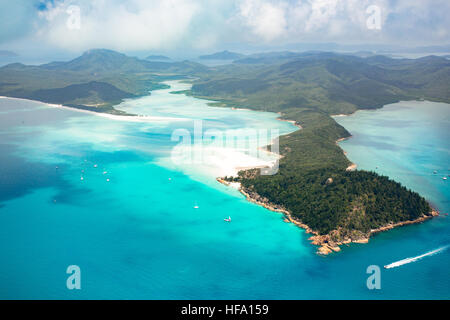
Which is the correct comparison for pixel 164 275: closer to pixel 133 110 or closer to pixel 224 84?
pixel 133 110

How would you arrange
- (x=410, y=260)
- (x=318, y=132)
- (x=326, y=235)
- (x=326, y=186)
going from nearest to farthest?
(x=410, y=260), (x=326, y=235), (x=326, y=186), (x=318, y=132)

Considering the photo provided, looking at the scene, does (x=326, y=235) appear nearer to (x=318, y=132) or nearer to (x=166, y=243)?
(x=166, y=243)

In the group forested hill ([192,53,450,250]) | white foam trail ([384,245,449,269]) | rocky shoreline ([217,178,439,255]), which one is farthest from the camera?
forested hill ([192,53,450,250])

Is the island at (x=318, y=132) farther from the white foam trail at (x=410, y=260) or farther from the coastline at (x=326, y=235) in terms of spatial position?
the white foam trail at (x=410, y=260)

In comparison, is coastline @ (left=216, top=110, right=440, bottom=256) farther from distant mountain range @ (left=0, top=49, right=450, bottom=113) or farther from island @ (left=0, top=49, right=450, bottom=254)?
distant mountain range @ (left=0, top=49, right=450, bottom=113)

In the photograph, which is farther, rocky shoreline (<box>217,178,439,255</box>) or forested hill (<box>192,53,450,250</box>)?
forested hill (<box>192,53,450,250</box>)

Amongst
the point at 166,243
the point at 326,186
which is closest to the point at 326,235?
the point at 326,186

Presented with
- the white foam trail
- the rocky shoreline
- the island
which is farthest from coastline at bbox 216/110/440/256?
the white foam trail
